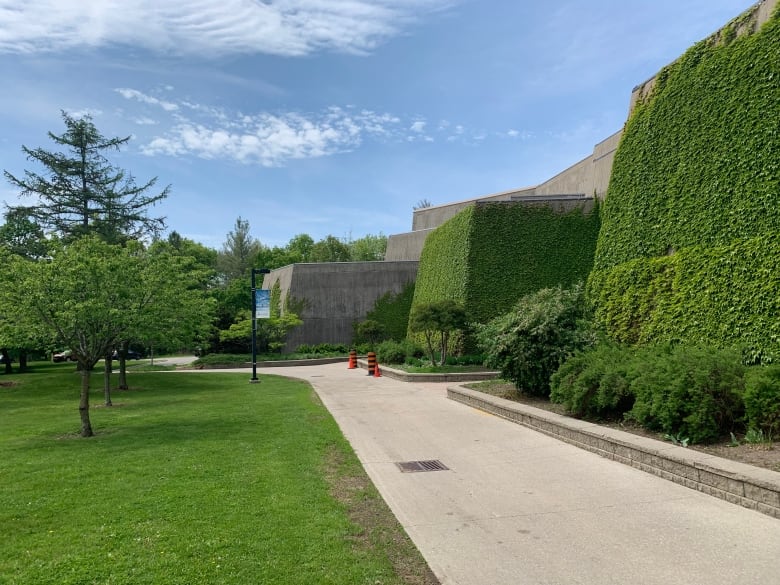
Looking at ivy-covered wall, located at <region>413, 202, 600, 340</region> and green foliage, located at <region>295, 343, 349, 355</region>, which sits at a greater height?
ivy-covered wall, located at <region>413, 202, 600, 340</region>

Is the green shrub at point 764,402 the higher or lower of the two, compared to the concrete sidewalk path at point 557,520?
higher

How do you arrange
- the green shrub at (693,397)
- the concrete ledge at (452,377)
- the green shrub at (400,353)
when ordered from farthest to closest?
the green shrub at (400,353)
the concrete ledge at (452,377)
the green shrub at (693,397)

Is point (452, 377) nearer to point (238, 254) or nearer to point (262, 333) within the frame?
point (262, 333)

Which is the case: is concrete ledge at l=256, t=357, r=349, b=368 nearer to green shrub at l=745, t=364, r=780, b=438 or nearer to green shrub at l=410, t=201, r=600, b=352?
green shrub at l=410, t=201, r=600, b=352

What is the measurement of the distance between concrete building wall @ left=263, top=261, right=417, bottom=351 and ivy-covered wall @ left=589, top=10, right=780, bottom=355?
24.5 m

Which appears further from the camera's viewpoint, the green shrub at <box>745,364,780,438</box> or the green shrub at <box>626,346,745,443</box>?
the green shrub at <box>626,346,745,443</box>

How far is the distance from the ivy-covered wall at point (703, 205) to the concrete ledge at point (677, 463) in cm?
344

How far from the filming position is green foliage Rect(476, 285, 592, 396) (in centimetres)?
1191

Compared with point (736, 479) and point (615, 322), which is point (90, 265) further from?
point (615, 322)

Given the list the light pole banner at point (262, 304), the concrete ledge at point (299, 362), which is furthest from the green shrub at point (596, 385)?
the concrete ledge at point (299, 362)

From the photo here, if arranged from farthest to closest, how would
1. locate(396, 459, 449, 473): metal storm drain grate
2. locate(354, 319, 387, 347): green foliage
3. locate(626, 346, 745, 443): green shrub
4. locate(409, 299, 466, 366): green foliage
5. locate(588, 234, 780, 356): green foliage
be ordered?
locate(354, 319, 387, 347): green foliage → locate(409, 299, 466, 366): green foliage → locate(588, 234, 780, 356): green foliage → locate(396, 459, 449, 473): metal storm drain grate → locate(626, 346, 745, 443): green shrub

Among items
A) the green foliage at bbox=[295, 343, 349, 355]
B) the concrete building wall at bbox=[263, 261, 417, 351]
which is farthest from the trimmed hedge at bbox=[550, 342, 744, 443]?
the concrete building wall at bbox=[263, 261, 417, 351]

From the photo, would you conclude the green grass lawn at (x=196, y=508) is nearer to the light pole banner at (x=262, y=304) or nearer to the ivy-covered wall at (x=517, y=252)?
the light pole banner at (x=262, y=304)

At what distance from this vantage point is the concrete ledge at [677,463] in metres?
5.14
